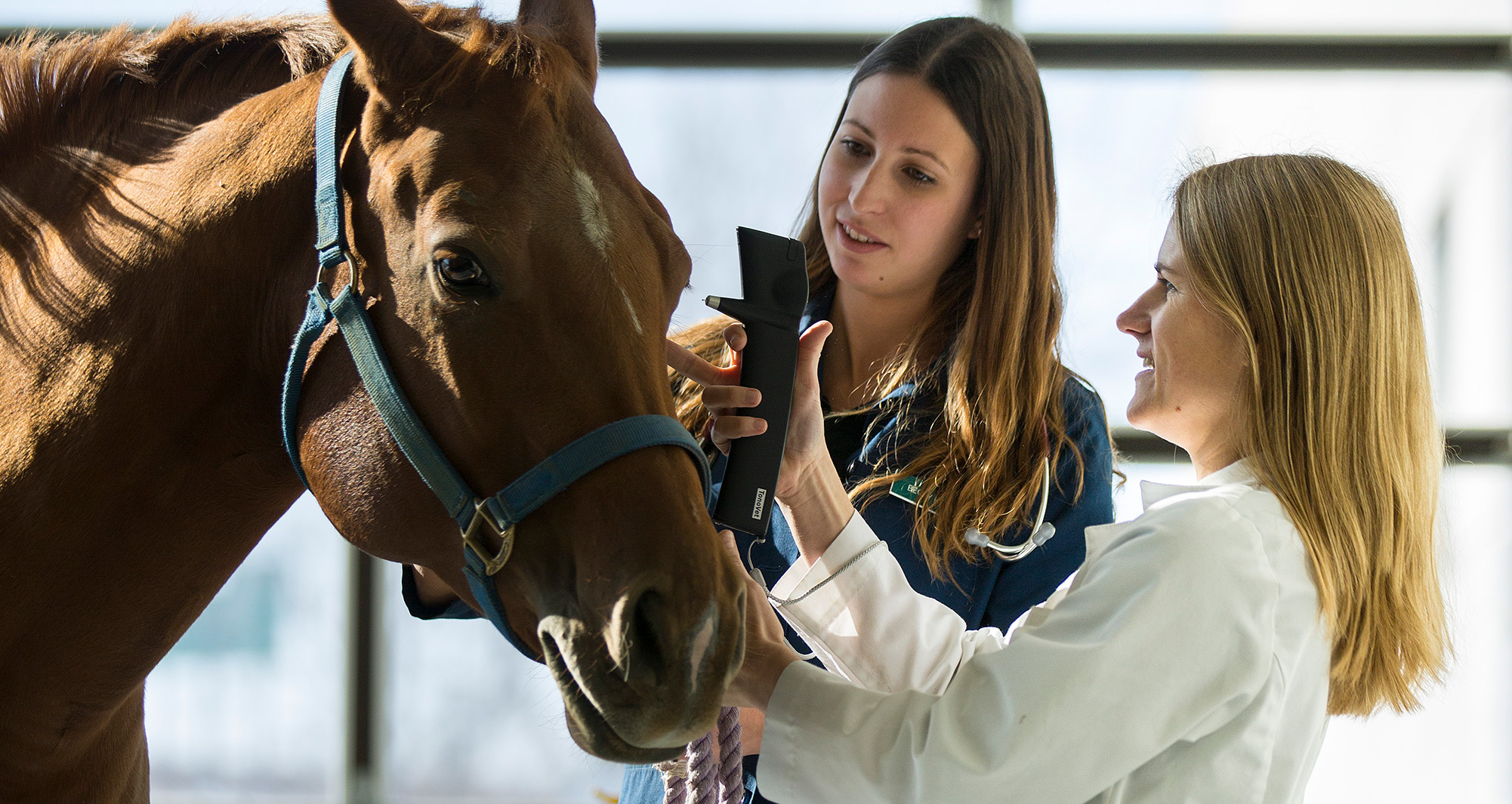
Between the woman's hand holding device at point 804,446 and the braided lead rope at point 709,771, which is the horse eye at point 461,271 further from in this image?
the braided lead rope at point 709,771

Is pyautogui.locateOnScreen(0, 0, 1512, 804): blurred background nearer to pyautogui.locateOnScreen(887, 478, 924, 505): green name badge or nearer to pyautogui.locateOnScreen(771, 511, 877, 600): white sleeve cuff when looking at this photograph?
pyautogui.locateOnScreen(887, 478, 924, 505): green name badge

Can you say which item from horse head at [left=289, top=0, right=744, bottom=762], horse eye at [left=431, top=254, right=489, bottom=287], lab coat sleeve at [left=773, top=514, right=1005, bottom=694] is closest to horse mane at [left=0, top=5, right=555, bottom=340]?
horse head at [left=289, top=0, right=744, bottom=762]

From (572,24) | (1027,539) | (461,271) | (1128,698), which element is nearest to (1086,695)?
(1128,698)

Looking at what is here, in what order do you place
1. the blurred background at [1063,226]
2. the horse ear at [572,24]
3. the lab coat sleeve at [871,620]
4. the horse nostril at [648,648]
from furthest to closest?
the blurred background at [1063,226]
the lab coat sleeve at [871,620]
the horse ear at [572,24]
the horse nostril at [648,648]

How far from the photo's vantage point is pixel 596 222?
2.38ft

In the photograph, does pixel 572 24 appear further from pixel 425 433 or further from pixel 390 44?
pixel 425 433

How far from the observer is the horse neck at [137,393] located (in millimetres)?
752

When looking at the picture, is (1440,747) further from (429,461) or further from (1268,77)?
(429,461)

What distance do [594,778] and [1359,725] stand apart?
177 centimetres

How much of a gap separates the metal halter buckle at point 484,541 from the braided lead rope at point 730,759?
1.18ft

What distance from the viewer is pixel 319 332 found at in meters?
0.75

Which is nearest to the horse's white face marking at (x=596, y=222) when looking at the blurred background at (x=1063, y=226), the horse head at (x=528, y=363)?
the horse head at (x=528, y=363)

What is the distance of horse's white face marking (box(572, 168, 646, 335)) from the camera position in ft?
2.36

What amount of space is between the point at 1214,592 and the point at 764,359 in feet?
1.47
